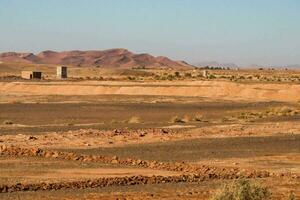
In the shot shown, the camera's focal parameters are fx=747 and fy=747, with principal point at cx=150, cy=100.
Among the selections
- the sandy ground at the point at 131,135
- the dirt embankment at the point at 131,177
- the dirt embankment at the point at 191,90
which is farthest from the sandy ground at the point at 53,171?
the dirt embankment at the point at 191,90

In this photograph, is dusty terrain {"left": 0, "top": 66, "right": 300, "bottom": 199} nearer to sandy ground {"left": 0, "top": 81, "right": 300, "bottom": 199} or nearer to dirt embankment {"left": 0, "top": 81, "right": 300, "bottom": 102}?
sandy ground {"left": 0, "top": 81, "right": 300, "bottom": 199}

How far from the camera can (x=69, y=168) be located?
943 inches

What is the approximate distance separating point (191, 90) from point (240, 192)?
72.9 metres

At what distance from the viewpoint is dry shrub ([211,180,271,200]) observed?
562 inches

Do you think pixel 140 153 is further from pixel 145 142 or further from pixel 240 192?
pixel 240 192

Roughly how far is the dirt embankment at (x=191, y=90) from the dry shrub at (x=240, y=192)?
62.2 metres

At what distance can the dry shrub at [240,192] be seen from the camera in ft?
46.9

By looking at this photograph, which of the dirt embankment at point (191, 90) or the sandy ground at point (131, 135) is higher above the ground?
the sandy ground at point (131, 135)

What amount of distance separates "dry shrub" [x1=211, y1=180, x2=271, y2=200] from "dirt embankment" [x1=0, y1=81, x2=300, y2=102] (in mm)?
62217

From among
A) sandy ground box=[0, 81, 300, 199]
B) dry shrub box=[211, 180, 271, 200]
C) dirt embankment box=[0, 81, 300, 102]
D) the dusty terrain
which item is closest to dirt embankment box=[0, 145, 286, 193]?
the dusty terrain

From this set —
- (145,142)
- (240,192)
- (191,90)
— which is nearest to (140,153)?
(145,142)

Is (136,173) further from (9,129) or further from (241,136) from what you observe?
(9,129)

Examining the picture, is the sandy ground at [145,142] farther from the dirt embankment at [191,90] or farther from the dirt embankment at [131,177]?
the dirt embankment at [191,90]

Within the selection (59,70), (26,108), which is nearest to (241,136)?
(26,108)
